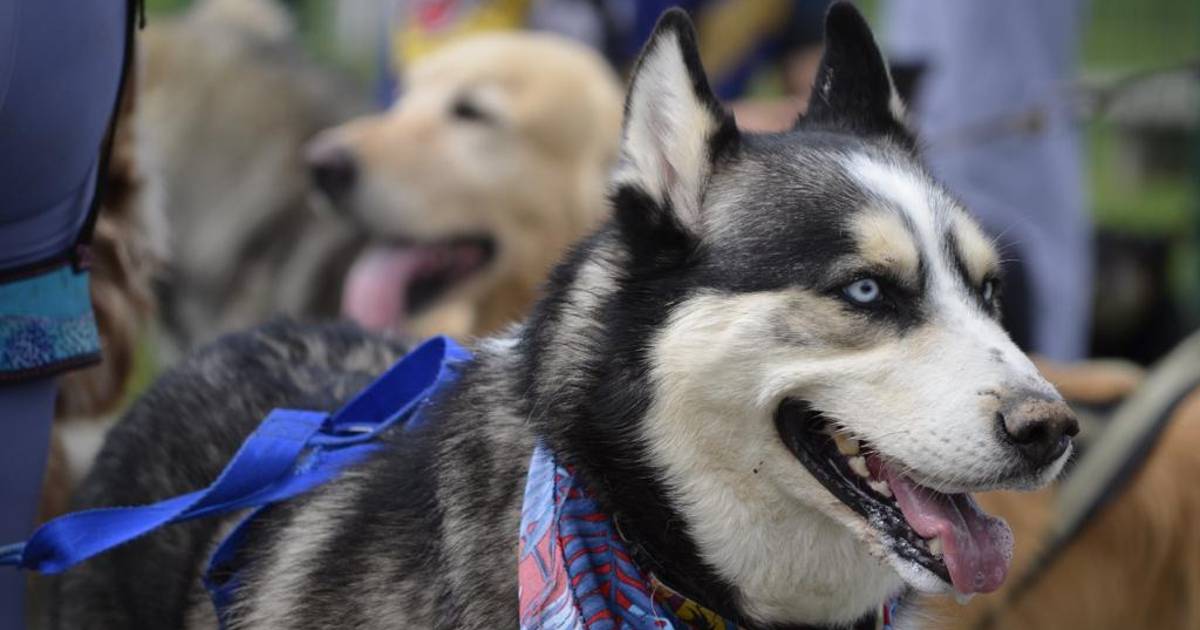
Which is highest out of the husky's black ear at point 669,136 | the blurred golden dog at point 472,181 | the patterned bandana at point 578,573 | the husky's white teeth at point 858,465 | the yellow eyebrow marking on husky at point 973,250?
the husky's black ear at point 669,136

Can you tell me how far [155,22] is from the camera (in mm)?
7055

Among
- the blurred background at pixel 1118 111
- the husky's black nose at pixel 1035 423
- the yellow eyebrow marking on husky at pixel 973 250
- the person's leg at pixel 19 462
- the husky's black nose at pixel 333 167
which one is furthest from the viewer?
the blurred background at pixel 1118 111

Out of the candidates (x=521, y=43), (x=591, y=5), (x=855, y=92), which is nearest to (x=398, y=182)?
(x=521, y=43)

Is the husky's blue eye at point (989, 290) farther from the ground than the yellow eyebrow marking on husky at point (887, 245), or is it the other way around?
the yellow eyebrow marking on husky at point (887, 245)

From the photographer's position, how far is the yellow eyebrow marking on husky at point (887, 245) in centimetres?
221

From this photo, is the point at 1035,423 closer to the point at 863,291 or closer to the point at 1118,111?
the point at 863,291

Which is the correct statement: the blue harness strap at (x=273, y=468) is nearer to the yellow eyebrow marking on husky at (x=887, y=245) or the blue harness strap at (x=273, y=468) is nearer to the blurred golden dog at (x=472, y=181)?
the yellow eyebrow marking on husky at (x=887, y=245)

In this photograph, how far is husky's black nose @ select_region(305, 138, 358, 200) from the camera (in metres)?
5.52

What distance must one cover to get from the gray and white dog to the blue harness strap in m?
0.12

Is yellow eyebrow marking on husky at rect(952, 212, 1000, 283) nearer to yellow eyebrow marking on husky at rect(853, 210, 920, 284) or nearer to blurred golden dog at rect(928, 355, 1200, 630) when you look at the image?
yellow eyebrow marking on husky at rect(853, 210, 920, 284)

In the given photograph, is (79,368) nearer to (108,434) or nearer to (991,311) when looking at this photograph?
(108,434)

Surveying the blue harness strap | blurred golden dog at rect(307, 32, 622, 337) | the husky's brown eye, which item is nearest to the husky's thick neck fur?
the blue harness strap

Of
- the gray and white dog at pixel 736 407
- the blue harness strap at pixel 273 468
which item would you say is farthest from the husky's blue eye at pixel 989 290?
the blue harness strap at pixel 273 468

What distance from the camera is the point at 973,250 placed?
7.61ft
